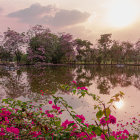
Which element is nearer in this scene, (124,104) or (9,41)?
(124,104)

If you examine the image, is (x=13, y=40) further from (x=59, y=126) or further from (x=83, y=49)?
(x=59, y=126)

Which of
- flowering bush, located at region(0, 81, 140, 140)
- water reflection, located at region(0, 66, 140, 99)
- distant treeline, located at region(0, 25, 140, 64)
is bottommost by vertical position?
water reflection, located at region(0, 66, 140, 99)

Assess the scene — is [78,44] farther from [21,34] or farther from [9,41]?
[9,41]

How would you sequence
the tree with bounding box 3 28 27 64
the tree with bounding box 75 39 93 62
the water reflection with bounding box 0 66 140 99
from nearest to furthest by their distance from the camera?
the water reflection with bounding box 0 66 140 99
the tree with bounding box 3 28 27 64
the tree with bounding box 75 39 93 62

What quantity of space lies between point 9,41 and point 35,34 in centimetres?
1041

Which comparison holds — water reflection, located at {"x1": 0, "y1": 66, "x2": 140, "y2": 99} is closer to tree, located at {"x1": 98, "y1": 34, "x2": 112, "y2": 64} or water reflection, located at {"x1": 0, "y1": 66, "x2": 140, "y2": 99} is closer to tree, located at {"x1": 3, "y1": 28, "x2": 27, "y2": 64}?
tree, located at {"x1": 3, "y1": 28, "x2": 27, "y2": 64}

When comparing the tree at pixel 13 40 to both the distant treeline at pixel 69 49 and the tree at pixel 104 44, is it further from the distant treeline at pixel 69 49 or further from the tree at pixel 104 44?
the tree at pixel 104 44

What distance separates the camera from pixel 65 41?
50.6 metres

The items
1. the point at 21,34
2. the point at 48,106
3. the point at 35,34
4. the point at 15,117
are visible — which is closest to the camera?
the point at 15,117

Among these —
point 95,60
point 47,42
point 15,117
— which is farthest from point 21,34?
point 15,117

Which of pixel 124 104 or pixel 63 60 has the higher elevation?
pixel 63 60

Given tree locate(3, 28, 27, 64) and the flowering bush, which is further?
tree locate(3, 28, 27, 64)

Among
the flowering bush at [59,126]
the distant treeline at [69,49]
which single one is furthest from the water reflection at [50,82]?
the distant treeline at [69,49]

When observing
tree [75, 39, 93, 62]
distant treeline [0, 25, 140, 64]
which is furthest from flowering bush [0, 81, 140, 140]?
tree [75, 39, 93, 62]
